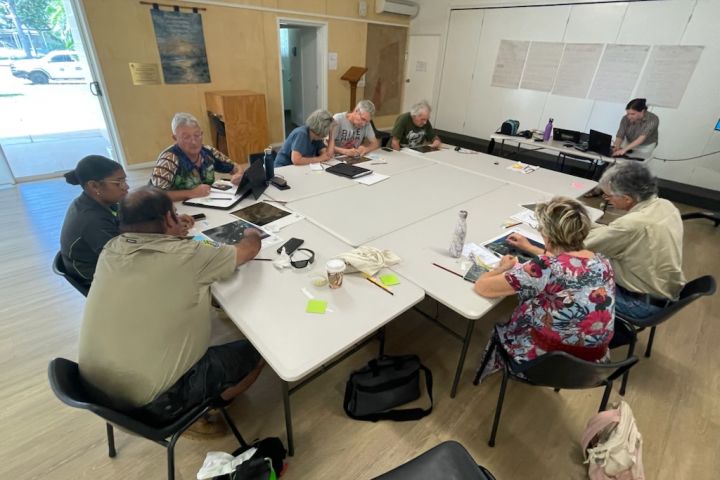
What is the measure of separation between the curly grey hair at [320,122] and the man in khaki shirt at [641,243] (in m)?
2.15

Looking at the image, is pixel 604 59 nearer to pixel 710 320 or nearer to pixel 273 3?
pixel 710 320

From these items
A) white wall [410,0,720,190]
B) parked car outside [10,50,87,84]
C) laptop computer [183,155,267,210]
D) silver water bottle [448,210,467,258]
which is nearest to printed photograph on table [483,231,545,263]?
silver water bottle [448,210,467,258]

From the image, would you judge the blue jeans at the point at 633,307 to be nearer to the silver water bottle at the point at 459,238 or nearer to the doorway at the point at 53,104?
the silver water bottle at the point at 459,238

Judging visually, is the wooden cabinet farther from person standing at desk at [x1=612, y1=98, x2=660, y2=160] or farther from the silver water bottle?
person standing at desk at [x1=612, y1=98, x2=660, y2=160]

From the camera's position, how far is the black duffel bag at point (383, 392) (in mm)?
1727

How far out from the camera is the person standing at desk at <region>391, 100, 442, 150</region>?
3.75 m

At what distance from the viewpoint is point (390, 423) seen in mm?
1718

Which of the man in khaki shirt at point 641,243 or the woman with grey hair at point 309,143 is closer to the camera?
the man in khaki shirt at point 641,243

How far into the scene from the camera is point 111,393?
3.77 ft

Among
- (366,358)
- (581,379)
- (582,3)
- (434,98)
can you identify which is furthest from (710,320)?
(434,98)

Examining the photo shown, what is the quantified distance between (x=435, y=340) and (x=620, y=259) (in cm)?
116

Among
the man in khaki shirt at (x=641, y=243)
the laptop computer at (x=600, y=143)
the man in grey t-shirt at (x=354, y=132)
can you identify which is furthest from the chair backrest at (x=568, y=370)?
the laptop computer at (x=600, y=143)

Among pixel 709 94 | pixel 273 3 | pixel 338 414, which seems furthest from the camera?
pixel 273 3

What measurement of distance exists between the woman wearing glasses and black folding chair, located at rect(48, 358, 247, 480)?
0.60m
